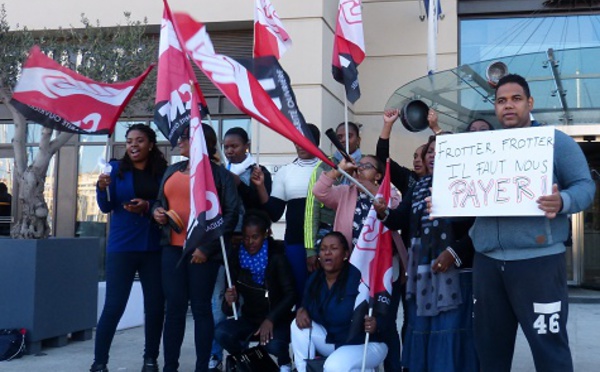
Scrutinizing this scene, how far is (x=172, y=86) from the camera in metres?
4.87

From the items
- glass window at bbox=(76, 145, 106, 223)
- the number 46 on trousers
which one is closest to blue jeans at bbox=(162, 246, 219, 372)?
the number 46 on trousers

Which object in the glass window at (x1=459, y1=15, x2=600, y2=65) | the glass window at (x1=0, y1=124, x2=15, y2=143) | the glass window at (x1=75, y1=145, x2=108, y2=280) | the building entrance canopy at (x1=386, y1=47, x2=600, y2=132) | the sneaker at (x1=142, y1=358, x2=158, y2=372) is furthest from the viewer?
the glass window at (x1=0, y1=124, x2=15, y2=143)

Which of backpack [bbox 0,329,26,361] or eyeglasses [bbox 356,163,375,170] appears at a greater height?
eyeglasses [bbox 356,163,375,170]

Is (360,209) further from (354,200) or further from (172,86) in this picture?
(172,86)

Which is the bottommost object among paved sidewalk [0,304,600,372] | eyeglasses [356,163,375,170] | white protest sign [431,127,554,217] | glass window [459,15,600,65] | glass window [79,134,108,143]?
paved sidewalk [0,304,600,372]

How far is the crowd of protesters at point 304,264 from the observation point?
4109mm

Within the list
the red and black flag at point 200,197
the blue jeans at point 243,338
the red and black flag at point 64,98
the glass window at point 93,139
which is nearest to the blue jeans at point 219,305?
A: the blue jeans at point 243,338

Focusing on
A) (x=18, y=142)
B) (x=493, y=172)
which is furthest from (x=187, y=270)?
(x=18, y=142)

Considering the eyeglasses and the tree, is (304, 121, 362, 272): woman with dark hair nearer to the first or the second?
the eyeglasses

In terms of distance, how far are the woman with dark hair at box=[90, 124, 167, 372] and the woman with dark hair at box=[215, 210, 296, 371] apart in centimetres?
55

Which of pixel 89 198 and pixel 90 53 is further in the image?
pixel 89 198

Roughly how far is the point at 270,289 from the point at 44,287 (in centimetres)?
236

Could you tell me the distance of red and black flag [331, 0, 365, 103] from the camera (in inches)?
205

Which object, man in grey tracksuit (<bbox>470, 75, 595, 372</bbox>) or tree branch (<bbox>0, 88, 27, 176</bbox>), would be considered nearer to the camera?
man in grey tracksuit (<bbox>470, 75, 595, 372</bbox>)
